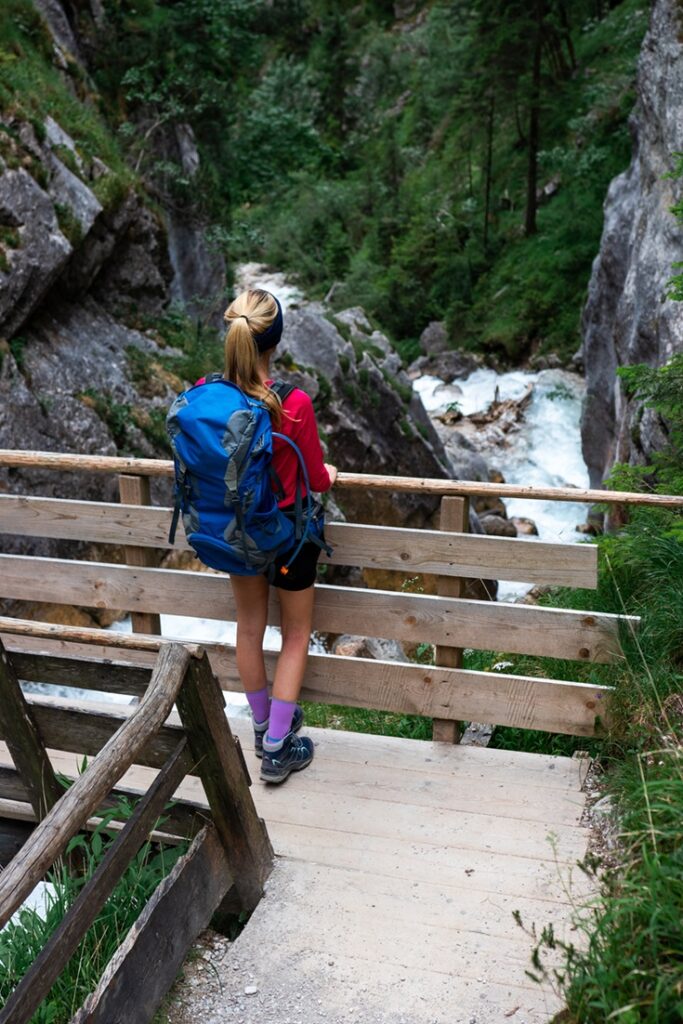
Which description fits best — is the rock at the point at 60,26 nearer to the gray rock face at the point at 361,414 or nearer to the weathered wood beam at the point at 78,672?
the gray rock face at the point at 361,414

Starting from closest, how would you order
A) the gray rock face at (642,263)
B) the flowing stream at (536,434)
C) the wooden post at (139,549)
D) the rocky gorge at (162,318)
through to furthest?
the wooden post at (139,549) → the gray rock face at (642,263) → the rocky gorge at (162,318) → the flowing stream at (536,434)

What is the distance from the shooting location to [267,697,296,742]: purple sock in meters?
4.09

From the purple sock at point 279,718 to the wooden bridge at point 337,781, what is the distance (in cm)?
28

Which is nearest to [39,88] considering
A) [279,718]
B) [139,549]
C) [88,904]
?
[139,549]

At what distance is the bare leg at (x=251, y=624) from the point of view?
3.94 metres

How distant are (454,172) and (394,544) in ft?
104

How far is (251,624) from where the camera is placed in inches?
159

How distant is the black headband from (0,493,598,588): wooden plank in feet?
3.57

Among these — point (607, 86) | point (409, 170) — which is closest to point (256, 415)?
point (607, 86)

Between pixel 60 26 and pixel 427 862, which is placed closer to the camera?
pixel 427 862

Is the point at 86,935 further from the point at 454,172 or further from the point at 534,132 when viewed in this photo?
the point at 454,172

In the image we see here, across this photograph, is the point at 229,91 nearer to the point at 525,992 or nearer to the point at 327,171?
the point at 525,992

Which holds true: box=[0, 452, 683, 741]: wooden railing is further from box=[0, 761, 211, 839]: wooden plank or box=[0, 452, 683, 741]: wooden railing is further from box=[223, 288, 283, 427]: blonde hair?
box=[0, 761, 211, 839]: wooden plank

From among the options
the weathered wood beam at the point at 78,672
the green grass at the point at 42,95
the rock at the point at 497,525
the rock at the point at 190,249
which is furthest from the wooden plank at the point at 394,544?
the rock at the point at 190,249
